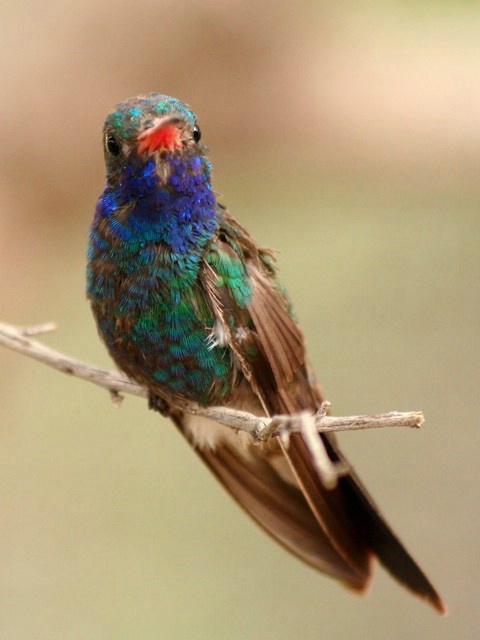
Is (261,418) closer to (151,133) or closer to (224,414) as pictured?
(224,414)

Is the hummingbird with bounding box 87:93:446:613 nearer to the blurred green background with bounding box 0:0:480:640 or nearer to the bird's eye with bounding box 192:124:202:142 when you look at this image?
the bird's eye with bounding box 192:124:202:142

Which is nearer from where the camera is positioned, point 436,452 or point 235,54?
point 235,54

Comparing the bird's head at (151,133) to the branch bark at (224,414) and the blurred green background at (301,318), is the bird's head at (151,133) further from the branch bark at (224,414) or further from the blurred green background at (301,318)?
the blurred green background at (301,318)

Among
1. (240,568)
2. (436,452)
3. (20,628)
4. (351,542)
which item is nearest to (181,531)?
(240,568)

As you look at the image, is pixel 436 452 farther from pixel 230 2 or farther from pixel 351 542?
pixel 230 2

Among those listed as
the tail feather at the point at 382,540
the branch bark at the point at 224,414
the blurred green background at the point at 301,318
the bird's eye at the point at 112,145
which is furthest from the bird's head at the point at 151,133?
the blurred green background at the point at 301,318

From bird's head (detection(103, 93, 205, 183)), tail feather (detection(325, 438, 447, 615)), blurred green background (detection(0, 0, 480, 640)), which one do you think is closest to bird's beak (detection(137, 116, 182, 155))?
bird's head (detection(103, 93, 205, 183))
